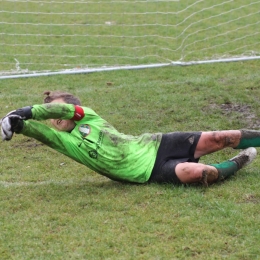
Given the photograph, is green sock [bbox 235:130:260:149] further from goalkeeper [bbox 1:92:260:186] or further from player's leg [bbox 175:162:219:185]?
player's leg [bbox 175:162:219:185]

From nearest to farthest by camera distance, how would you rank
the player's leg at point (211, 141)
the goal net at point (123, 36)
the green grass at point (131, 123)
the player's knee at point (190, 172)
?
the green grass at point (131, 123), the player's knee at point (190, 172), the player's leg at point (211, 141), the goal net at point (123, 36)

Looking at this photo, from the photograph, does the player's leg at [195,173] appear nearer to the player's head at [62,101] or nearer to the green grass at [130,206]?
the green grass at [130,206]

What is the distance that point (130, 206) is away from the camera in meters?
5.32

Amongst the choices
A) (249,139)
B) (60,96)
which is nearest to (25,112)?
(60,96)

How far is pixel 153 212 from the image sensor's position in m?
5.19

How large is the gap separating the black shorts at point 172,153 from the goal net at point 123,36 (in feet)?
14.9

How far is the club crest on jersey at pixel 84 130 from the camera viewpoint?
568cm

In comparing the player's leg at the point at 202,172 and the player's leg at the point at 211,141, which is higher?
the player's leg at the point at 211,141

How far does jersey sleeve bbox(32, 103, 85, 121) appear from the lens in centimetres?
534

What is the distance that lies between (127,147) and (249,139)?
117 centimetres

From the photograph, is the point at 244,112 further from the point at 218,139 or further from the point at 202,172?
the point at 202,172

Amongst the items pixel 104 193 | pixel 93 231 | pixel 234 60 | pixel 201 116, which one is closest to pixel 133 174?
pixel 104 193

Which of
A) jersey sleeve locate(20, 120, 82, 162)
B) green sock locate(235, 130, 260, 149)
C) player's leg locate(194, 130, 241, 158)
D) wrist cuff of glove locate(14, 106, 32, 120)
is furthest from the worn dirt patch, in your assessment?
wrist cuff of glove locate(14, 106, 32, 120)

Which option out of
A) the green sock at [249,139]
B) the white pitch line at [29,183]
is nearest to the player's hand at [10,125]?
the white pitch line at [29,183]
